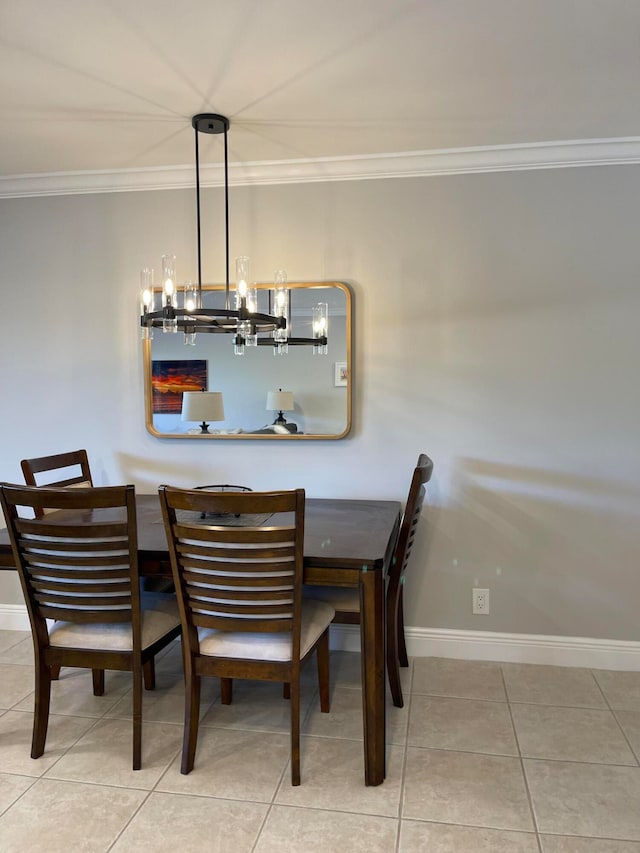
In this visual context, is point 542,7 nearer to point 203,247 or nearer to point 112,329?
point 203,247

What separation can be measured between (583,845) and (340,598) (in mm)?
1094

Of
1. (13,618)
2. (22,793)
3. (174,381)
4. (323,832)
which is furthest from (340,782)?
(13,618)

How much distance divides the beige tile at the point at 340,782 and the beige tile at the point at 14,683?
126 cm

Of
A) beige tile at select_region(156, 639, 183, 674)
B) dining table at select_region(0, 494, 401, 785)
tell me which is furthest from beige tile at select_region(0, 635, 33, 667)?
dining table at select_region(0, 494, 401, 785)

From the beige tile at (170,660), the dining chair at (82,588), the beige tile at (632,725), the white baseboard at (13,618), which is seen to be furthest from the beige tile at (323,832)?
the white baseboard at (13,618)

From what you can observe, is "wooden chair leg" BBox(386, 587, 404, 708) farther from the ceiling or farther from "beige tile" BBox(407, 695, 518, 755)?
the ceiling

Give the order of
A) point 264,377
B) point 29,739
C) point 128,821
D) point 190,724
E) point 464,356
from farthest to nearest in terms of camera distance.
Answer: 1. point 264,377
2. point 464,356
3. point 29,739
4. point 190,724
5. point 128,821

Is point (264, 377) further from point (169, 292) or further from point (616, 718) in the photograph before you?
point (616, 718)

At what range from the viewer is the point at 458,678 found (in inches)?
109

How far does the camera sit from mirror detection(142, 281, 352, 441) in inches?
117

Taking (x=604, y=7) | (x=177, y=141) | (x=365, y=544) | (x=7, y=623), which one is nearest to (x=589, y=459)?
(x=365, y=544)

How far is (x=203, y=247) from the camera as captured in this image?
3105 millimetres

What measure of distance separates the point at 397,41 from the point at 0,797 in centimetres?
268

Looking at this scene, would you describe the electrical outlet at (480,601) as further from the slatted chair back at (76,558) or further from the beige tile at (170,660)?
the slatted chair back at (76,558)
